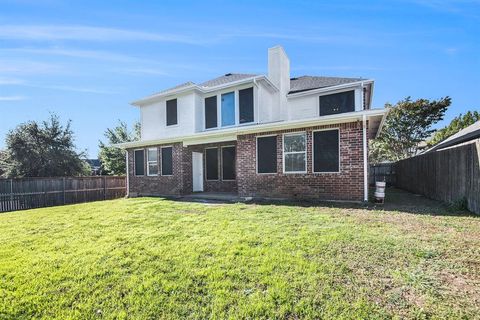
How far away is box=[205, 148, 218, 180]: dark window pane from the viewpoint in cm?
1378

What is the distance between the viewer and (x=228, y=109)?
13164 mm

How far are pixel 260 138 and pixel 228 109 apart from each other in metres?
3.79

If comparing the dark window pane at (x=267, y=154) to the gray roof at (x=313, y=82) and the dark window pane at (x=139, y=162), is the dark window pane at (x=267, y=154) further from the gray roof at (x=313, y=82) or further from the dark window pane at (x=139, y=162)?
the dark window pane at (x=139, y=162)

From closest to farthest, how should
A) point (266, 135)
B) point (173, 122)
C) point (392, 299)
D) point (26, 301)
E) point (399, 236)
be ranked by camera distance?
point (392, 299) < point (26, 301) < point (399, 236) < point (266, 135) < point (173, 122)

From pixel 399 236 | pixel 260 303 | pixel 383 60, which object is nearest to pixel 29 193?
pixel 260 303

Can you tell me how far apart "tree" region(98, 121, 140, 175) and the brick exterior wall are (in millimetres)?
13500

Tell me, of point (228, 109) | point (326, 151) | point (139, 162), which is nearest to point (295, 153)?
point (326, 151)

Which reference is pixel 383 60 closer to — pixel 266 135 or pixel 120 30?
pixel 266 135

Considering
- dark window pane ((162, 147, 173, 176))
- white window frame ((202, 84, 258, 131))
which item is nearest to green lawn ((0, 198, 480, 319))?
dark window pane ((162, 147, 173, 176))

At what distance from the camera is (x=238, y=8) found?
27.0ft

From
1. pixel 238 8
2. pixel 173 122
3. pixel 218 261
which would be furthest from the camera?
pixel 173 122

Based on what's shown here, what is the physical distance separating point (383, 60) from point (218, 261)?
40.8ft

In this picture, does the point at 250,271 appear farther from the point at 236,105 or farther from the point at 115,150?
the point at 115,150

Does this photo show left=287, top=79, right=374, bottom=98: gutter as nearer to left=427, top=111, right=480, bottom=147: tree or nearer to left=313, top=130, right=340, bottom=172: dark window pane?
left=313, top=130, right=340, bottom=172: dark window pane
